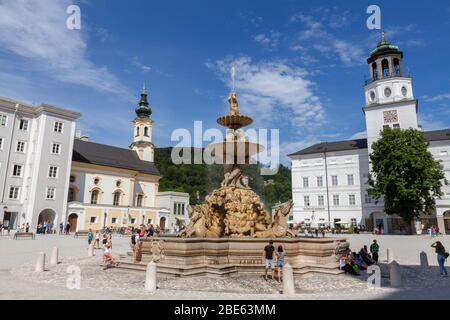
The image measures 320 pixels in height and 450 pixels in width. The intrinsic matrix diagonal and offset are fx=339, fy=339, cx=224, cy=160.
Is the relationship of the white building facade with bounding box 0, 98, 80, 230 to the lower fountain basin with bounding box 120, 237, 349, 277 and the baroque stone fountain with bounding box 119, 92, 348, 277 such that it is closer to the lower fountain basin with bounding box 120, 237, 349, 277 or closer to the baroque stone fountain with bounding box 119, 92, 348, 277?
the baroque stone fountain with bounding box 119, 92, 348, 277

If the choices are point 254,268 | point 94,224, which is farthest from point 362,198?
point 254,268

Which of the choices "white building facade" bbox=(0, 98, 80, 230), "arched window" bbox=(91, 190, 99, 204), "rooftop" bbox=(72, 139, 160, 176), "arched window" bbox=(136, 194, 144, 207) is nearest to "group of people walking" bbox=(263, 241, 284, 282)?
"white building facade" bbox=(0, 98, 80, 230)

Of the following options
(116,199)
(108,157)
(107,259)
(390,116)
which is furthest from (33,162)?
(390,116)

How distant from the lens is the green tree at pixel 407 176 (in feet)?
131

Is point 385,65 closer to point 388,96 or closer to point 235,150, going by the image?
point 388,96

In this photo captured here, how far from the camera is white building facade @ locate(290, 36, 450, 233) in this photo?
5134 centimetres

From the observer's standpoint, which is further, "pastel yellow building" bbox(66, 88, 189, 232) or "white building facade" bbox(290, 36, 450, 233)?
"pastel yellow building" bbox(66, 88, 189, 232)

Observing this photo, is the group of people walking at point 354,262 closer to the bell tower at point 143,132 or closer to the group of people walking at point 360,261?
the group of people walking at point 360,261

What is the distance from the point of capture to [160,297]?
8172 mm

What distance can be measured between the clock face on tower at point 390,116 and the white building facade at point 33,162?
47.0m

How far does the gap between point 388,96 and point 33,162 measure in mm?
53029

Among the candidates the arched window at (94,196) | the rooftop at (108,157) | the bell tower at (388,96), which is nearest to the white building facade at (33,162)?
the rooftop at (108,157)

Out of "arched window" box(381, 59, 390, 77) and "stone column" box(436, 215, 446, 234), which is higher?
"arched window" box(381, 59, 390, 77)
